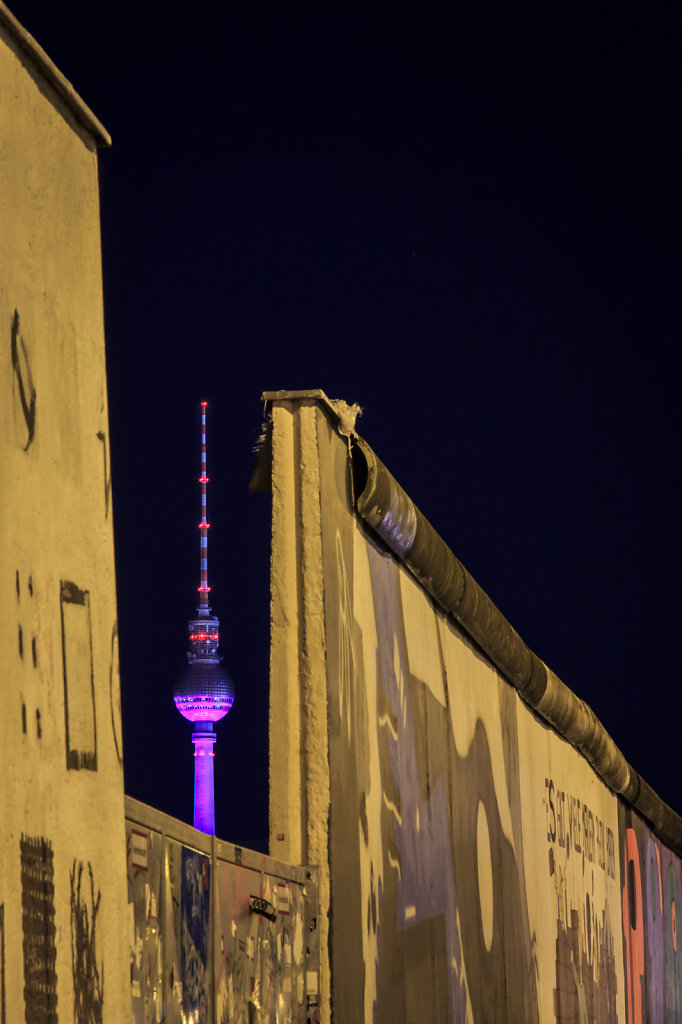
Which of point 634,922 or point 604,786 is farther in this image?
point 634,922

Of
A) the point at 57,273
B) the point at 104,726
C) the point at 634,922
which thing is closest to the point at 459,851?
the point at 104,726

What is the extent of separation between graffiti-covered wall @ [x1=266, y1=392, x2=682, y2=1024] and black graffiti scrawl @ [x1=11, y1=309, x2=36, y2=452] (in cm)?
126

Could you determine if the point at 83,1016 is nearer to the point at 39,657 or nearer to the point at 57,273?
the point at 39,657

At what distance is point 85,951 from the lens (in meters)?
1.94

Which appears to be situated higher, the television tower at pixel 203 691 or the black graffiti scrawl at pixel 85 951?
the television tower at pixel 203 691

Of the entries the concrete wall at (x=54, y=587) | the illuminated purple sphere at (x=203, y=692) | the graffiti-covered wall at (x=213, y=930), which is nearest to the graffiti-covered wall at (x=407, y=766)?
the graffiti-covered wall at (x=213, y=930)

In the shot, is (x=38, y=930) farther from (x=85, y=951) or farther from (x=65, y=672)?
(x=65, y=672)

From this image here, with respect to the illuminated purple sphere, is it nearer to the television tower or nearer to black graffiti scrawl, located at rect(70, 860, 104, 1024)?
the television tower

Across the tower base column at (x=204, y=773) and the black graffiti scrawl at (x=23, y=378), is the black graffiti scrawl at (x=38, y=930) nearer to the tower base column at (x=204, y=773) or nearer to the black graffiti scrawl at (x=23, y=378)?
the black graffiti scrawl at (x=23, y=378)

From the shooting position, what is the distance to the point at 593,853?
719 centimetres

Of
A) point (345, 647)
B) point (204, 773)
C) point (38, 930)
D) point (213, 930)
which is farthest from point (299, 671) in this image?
point (204, 773)

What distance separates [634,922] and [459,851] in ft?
15.4

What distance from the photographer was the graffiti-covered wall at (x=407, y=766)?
314cm

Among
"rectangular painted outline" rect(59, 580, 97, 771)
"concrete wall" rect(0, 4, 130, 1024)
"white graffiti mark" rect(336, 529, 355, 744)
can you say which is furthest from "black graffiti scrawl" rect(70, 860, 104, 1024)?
"white graffiti mark" rect(336, 529, 355, 744)
